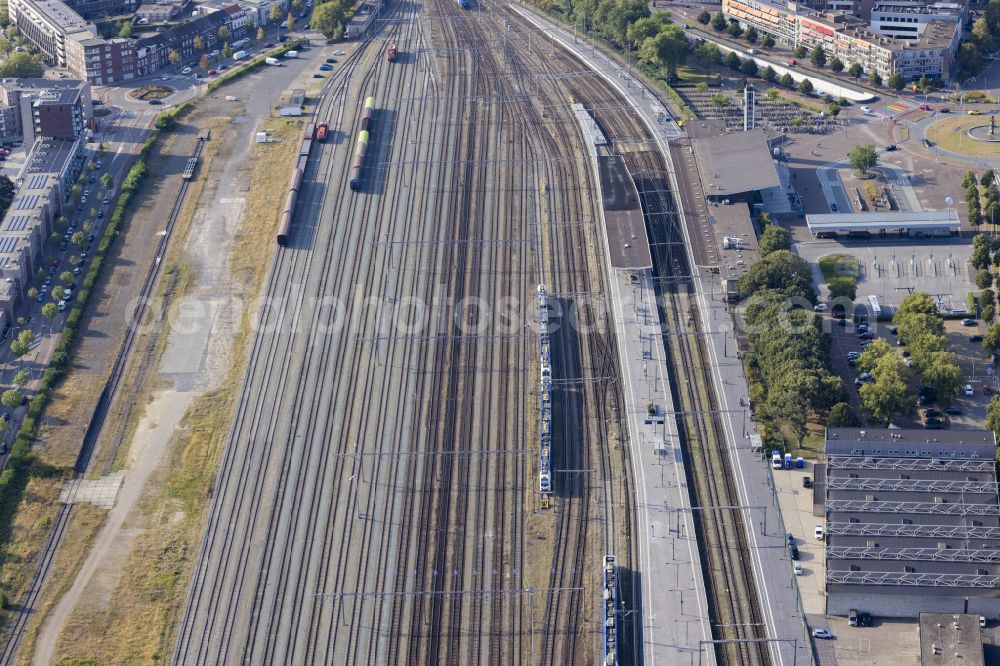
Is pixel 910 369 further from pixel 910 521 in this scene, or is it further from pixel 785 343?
pixel 910 521

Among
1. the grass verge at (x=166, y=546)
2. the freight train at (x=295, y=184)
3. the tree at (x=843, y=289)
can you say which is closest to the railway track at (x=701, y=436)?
the tree at (x=843, y=289)

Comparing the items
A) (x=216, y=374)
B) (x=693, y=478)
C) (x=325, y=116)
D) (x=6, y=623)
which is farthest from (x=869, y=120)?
(x=6, y=623)

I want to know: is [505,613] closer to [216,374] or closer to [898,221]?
[216,374]

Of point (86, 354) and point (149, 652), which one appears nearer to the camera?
point (149, 652)

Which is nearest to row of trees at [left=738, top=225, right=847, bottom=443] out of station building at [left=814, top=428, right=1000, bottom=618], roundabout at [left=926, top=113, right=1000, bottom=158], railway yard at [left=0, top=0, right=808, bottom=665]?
railway yard at [left=0, top=0, right=808, bottom=665]

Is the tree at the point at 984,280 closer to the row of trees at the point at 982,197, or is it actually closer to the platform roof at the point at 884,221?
the platform roof at the point at 884,221

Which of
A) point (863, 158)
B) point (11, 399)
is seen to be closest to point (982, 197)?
point (863, 158)

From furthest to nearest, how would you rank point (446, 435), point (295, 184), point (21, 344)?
point (295, 184) < point (21, 344) < point (446, 435)

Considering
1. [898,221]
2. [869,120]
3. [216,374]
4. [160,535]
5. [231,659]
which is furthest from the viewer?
[869,120]

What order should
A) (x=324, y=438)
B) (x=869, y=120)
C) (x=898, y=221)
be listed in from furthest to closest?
(x=869, y=120)
(x=898, y=221)
(x=324, y=438)
